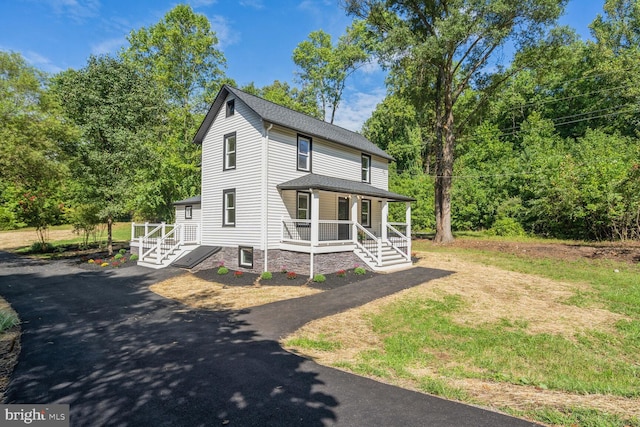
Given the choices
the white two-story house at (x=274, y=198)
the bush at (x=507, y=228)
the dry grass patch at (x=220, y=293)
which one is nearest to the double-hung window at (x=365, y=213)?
the white two-story house at (x=274, y=198)

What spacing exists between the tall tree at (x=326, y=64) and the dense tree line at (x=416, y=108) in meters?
0.15

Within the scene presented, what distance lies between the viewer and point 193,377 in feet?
14.7

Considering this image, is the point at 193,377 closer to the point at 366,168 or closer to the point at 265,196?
the point at 265,196

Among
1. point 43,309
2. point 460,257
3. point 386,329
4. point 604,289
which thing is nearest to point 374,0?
point 460,257

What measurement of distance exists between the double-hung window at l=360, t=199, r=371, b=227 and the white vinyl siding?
7.19m

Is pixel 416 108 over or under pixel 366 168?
over

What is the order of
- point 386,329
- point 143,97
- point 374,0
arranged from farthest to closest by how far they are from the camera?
point 374,0
point 143,97
point 386,329

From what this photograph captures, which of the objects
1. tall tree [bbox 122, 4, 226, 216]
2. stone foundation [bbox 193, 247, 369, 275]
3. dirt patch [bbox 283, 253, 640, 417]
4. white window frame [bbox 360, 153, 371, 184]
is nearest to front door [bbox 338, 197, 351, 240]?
white window frame [bbox 360, 153, 371, 184]

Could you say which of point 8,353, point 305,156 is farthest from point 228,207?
point 8,353

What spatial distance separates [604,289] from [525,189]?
57.3ft

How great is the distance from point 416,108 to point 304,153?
15490mm

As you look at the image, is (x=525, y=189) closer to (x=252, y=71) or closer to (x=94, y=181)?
(x=252, y=71)

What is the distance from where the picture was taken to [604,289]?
10164 mm

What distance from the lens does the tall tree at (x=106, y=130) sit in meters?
18.4
